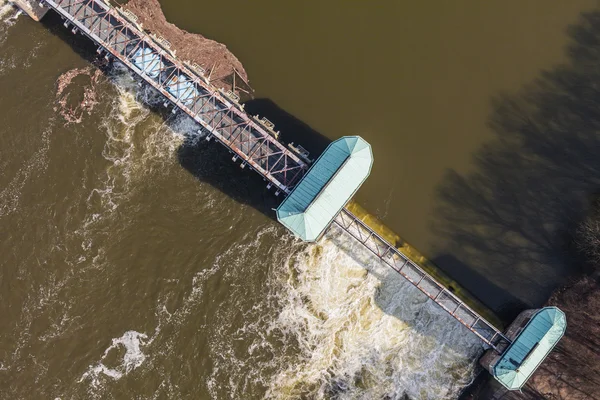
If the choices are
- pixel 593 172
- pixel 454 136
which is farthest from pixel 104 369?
pixel 593 172

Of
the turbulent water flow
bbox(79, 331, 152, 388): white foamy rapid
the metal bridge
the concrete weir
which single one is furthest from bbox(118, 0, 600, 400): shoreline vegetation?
bbox(79, 331, 152, 388): white foamy rapid

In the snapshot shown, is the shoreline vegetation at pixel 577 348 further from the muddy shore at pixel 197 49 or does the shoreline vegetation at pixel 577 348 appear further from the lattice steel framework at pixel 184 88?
the muddy shore at pixel 197 49

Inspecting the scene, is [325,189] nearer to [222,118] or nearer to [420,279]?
[222,118]

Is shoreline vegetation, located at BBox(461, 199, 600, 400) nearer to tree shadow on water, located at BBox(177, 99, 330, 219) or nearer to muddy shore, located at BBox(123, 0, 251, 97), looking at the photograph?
tree shadow on water, located at BBox(177, 99, 330, 219)

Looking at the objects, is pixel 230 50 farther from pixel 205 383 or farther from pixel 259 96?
pixel 205 383

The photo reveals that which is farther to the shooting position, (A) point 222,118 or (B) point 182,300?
(B) point 182,300

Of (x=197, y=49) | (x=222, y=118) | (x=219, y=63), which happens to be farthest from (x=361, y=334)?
(x=197, y=49)
